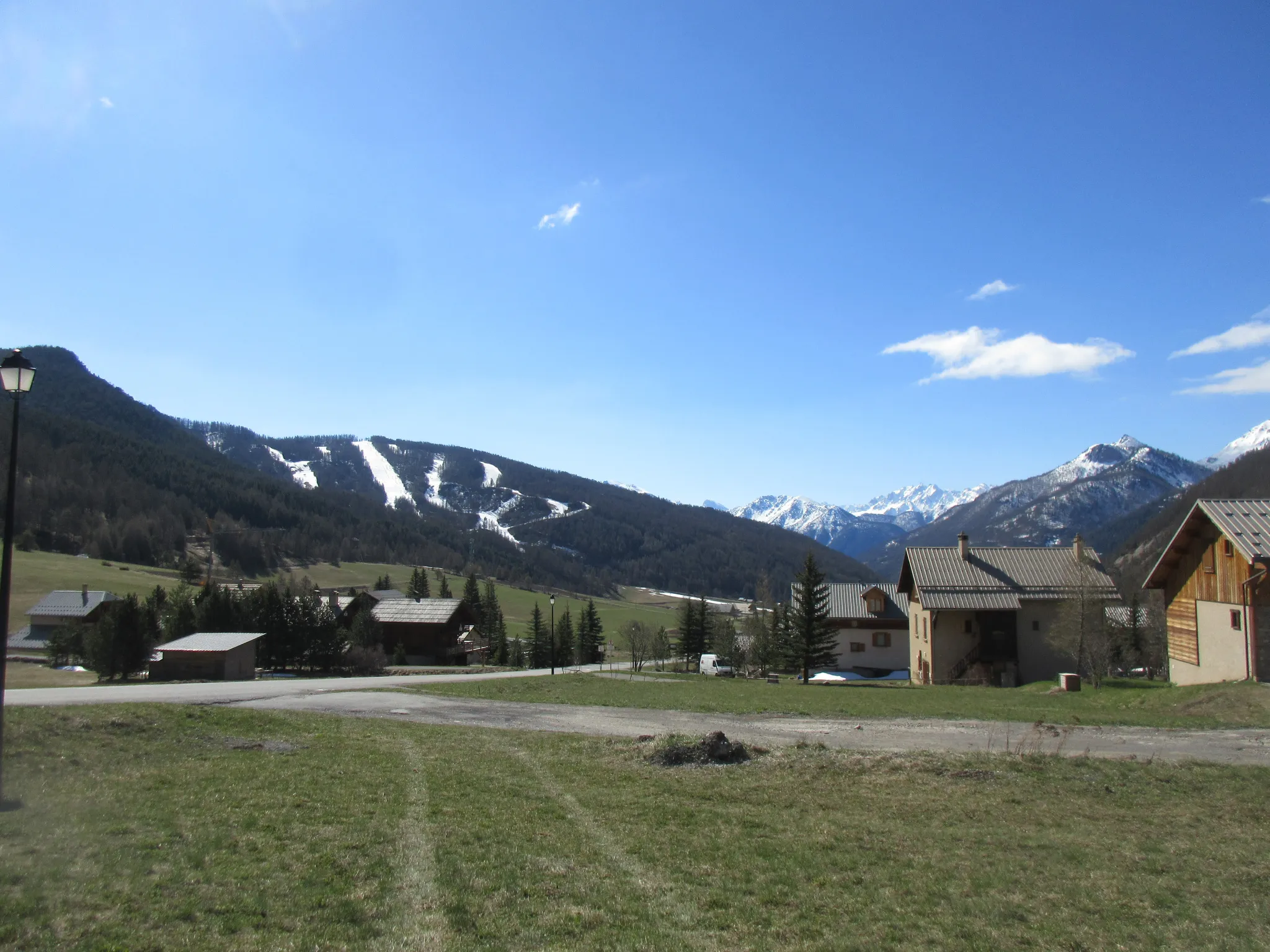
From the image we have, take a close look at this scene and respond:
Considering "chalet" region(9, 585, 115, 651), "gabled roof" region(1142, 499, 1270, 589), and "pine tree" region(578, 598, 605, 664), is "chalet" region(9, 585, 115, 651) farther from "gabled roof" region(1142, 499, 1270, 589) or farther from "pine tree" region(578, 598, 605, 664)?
"gabled roof" region(1142, 499, 1270, 589)

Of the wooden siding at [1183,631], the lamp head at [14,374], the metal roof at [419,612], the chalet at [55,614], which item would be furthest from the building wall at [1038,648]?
the chalet at [55,614]

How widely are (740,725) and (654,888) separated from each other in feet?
49.6

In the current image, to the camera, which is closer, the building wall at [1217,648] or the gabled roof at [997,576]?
the building wall at [1217,648]

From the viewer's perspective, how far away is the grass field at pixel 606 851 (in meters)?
6.82

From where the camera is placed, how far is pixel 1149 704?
27656 mm

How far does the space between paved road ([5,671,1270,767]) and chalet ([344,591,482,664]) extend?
5089cm

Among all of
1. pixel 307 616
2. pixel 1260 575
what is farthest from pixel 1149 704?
pixel 307 616

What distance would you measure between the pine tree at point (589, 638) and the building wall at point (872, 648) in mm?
36334

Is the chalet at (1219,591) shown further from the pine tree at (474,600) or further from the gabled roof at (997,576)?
the pine tree at (474,600)

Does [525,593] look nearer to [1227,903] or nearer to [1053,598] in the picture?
[1053,598]

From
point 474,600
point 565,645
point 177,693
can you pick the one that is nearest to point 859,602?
point 565,645

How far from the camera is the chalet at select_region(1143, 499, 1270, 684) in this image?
27.9m

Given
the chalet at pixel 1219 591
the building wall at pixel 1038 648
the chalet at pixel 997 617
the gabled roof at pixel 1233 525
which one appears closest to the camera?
the chalet at pixel 1219 591

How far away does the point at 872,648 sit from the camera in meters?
72.3
